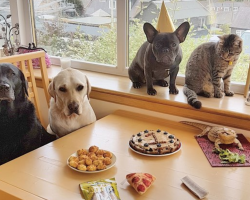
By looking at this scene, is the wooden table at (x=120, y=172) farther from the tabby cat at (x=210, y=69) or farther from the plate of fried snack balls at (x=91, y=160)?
the tabby cat at (x=210, y=69)

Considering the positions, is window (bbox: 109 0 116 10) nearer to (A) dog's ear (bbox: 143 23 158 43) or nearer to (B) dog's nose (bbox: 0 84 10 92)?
(A) dog's ear (bbox: 143 23 158 43)

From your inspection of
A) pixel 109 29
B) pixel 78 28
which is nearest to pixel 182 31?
pixel 109 29

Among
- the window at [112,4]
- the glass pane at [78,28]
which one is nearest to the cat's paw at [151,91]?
the glass pane at [78,28]

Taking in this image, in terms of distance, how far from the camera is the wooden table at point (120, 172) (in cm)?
104

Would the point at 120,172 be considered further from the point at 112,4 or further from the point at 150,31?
the point at 112,4

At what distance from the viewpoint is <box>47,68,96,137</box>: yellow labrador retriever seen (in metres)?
1.44

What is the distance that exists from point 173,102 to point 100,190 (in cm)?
73

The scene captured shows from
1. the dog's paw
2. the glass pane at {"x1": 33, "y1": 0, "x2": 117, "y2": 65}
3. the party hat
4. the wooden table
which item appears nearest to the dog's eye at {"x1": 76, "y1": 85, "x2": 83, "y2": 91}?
the wooden table

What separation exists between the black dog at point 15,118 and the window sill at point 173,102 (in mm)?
540

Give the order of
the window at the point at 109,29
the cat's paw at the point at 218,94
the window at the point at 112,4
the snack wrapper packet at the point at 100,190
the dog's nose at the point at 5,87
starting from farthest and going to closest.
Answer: the window at the point at 112,4 < the window at the point at 109,29 < the cat's paw at the point at 218,94 < the dog's nose at the point at 5,87 < the snack wrapper packet at the point at 100,190

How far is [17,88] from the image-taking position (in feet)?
4.39

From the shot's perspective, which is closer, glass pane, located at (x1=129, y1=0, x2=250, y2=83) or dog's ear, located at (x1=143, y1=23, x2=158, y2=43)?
dog's ear, located at (x1=143, y1=23, x2=158, y2=43)

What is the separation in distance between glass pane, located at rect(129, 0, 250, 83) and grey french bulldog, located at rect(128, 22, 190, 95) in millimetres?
232

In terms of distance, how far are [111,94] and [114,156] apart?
631 mm
